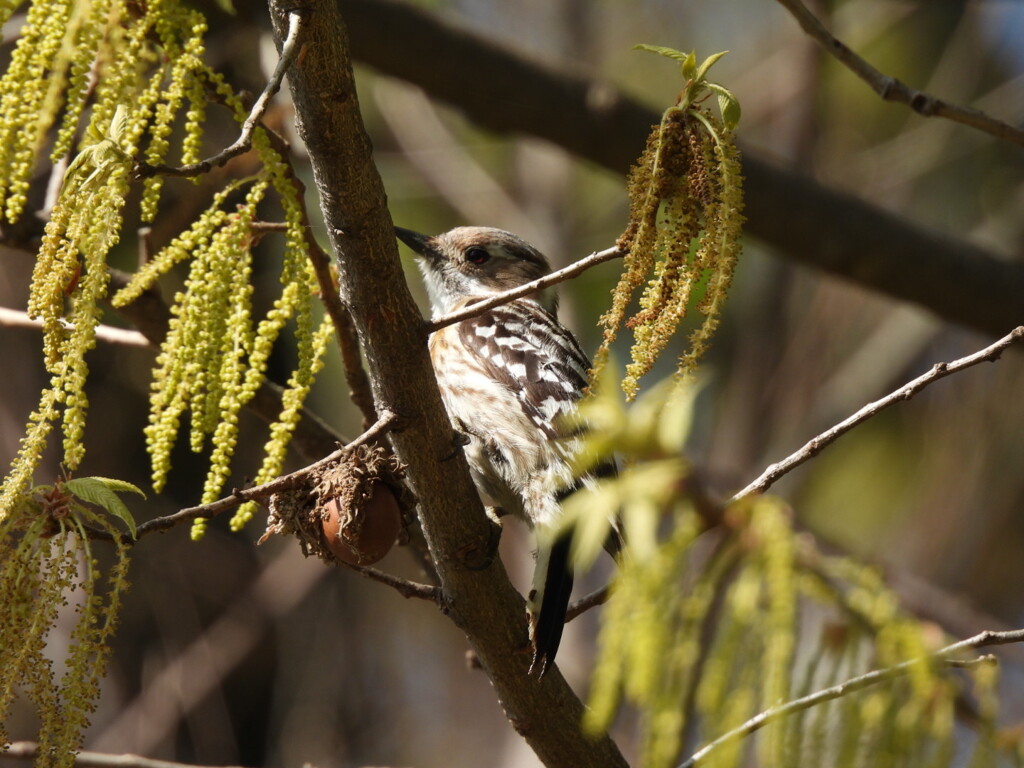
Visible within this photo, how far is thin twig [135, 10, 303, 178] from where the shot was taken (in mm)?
1766

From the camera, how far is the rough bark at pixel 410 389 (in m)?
2.03

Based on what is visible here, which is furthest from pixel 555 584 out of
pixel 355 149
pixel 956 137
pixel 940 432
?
pixel 956 137

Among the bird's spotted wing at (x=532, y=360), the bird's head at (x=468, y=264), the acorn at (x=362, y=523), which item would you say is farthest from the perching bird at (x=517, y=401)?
the acorn at (x=362, y=523)

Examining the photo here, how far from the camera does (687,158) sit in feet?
5.98

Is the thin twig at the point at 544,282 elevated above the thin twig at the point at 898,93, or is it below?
below

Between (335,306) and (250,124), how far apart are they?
850 millimetres

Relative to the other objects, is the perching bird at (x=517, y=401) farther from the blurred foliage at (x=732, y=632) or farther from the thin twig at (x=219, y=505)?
the blurred foliage at (x=732, y=632)

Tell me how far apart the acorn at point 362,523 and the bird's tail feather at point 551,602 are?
1.29ft

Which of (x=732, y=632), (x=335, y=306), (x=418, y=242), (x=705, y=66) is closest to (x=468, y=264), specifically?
(x=418, y=242)

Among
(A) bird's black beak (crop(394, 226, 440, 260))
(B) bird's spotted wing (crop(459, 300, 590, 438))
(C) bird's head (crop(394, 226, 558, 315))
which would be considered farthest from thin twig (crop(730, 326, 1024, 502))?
(C) bird's head (crop(394, 226, 558, 315))

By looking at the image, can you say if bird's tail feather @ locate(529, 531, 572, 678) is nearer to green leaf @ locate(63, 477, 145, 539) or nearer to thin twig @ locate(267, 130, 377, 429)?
thin twig @ locate(267, 130, 377, 429)

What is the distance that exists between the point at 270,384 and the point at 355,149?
4.14 feet

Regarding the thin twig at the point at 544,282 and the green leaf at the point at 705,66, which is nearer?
the green leaf at the point at 705,66

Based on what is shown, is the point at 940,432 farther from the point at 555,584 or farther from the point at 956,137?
the point at 555,584
